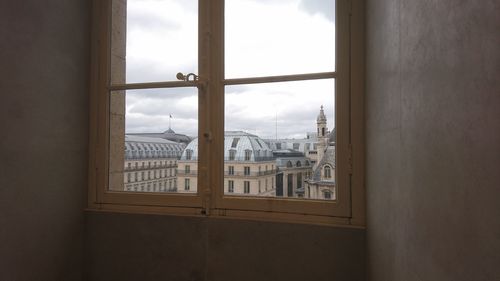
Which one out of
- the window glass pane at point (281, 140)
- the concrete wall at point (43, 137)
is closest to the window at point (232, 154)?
the window glass pane at point (281, 140)

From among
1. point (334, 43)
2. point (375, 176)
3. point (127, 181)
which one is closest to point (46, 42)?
point (127, 181)

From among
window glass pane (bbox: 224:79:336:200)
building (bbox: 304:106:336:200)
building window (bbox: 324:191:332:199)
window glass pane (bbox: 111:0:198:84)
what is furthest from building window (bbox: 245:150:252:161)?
window glass pane (bbox: 111:0:198:84)

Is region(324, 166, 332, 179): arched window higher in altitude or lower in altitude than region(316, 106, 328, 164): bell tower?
lower

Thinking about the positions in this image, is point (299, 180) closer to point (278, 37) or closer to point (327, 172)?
point (327, 172)

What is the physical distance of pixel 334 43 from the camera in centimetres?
166

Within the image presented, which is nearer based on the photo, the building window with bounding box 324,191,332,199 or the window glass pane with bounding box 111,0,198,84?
the building window with bounding box 324,191,332,199

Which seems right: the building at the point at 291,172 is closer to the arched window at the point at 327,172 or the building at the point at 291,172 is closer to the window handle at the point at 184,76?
the arched window at the point at 327,172

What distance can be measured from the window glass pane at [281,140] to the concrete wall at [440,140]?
0.52 meters

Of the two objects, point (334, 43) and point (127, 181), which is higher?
point (334, 43)

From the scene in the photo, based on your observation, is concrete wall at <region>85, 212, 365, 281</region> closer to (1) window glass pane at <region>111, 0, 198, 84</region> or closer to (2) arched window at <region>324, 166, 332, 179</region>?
(2) arched window at <region>324, 166, 332, 179</region>

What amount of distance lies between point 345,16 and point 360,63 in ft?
0.92

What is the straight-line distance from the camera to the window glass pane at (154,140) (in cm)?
190

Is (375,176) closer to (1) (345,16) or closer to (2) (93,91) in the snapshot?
(1) (345,16)

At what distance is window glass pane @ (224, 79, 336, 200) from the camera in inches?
66.3
